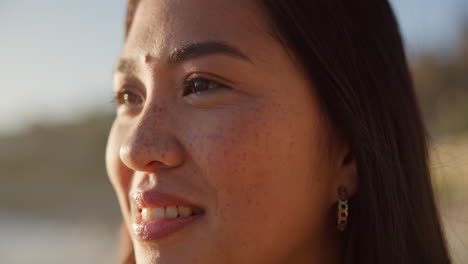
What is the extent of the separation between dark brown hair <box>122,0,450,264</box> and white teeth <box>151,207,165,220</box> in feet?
2.23

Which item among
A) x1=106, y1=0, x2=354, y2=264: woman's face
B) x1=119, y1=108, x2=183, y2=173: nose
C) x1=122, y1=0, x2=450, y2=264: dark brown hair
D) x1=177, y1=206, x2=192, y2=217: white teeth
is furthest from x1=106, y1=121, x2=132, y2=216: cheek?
x1=122, y1=0, x2=450, y2=264: dark brown hair

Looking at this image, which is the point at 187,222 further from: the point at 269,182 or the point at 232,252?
the point at 269,182

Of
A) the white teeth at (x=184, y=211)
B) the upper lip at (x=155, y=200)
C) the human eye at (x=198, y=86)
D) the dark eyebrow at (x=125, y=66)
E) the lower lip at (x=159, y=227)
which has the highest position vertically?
the dark eyebrow at (x=125, y=66)

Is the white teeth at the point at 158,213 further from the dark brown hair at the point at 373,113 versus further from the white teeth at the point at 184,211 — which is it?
the dark brown hair at the point at 373,113

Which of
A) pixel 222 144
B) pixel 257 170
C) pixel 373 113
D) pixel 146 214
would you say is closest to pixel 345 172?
pixel 373 113

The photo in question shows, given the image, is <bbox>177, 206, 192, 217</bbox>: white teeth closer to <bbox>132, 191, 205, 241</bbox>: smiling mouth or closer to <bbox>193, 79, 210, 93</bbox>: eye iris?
<bbox>132, 191, 205, 241</bbox>: smiling mouth

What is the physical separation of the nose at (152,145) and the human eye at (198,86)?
0.12 metres

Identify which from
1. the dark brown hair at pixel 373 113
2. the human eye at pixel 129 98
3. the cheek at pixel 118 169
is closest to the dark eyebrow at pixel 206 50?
the dark brown hair at pixel 373 113

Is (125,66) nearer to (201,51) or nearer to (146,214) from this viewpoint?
(201,51)

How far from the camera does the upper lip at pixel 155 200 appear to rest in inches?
70.6

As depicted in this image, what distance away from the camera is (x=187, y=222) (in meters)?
1.82

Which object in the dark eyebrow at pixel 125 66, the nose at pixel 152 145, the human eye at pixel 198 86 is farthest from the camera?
the dark eyebrow at pixel 125 66

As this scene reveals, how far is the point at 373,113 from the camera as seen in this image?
6.63 ft

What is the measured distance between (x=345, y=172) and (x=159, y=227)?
709mm
